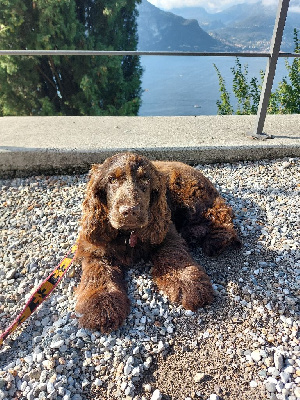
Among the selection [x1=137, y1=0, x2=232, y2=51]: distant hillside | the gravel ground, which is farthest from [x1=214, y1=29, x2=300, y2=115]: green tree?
[x1=137, y1=0, x2=232, y2=51]: distant hillside

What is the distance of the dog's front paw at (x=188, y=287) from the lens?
2273 millimetres

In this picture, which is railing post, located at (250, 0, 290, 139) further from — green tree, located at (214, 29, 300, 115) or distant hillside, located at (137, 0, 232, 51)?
distant hillside, located at (137, 0, 232, 51)

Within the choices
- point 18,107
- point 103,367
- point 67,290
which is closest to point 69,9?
point 18,107

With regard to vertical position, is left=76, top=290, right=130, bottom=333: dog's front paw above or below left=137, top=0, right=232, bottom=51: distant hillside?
below

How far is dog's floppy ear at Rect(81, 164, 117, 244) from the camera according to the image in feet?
7.45

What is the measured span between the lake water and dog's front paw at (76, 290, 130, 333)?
10081 mm

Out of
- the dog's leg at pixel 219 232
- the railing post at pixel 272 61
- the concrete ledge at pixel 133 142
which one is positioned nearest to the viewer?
the dog's leg at pixel 219 232

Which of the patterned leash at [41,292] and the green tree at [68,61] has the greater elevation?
the green tree at [68,61]

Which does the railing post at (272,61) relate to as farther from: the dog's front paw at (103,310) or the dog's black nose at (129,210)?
the dog's front paw at (103,310)

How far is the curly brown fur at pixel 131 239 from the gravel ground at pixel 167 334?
10 cm

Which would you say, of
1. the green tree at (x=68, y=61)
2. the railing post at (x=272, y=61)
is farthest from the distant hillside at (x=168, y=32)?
the railing post at (x=272, y=61)

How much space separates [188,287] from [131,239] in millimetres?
505

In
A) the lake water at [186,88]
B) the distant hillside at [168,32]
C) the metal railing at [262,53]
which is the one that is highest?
the distant hillside at [168,32]

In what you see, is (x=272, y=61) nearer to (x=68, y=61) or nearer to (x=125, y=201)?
(x=125, y=201)
